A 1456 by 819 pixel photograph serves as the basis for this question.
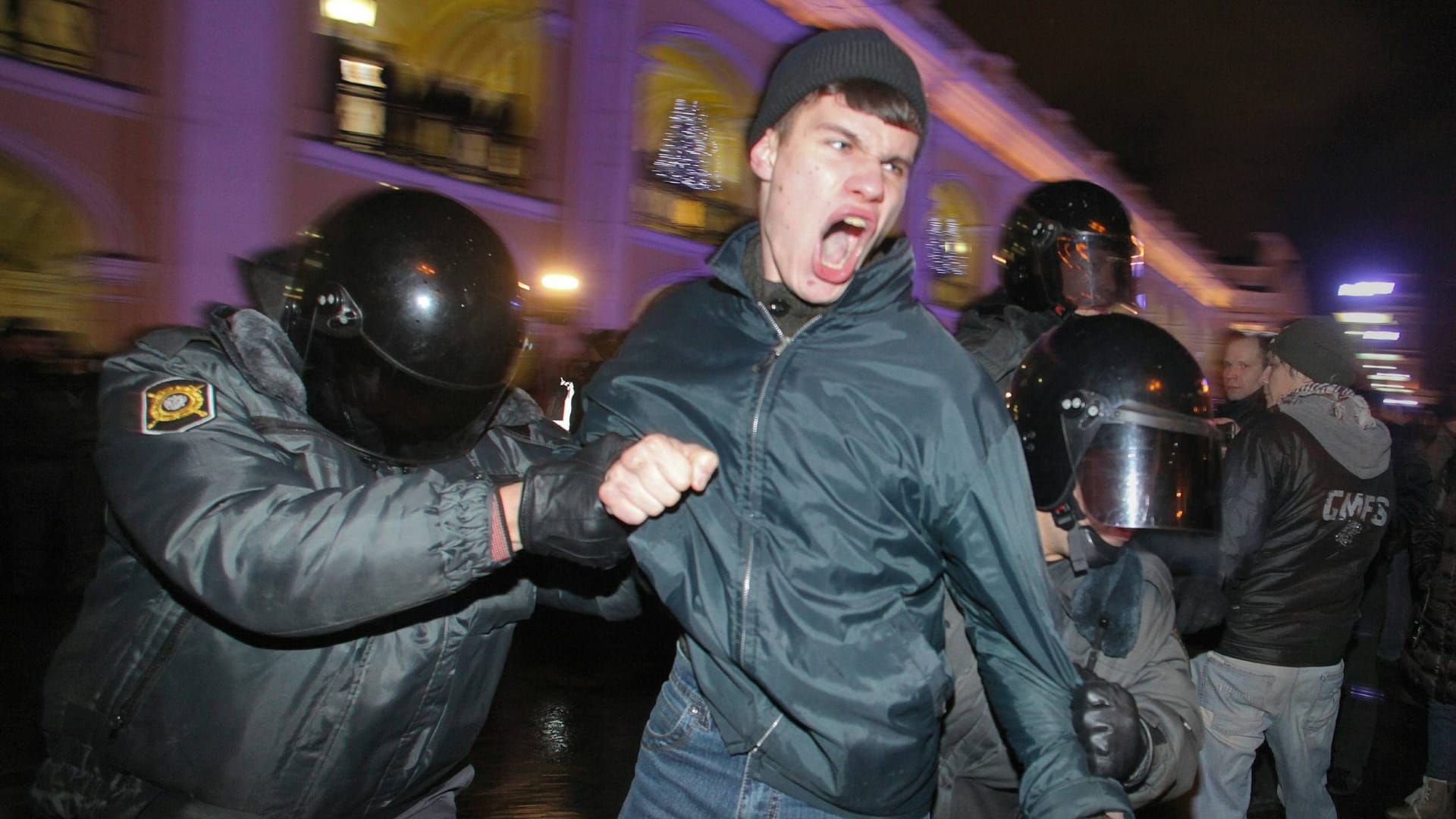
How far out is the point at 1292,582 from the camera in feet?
12.3

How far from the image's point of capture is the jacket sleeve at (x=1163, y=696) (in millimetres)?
1783

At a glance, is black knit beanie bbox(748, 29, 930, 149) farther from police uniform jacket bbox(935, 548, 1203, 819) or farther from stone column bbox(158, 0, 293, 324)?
stone column bbox(158, 0, 293, 324)

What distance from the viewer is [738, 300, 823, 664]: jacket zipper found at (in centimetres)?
164

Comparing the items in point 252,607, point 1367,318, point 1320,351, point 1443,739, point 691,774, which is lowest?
point 1443,739

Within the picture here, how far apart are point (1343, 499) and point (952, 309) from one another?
57.6 ft

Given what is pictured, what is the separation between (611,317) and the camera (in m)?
12.1

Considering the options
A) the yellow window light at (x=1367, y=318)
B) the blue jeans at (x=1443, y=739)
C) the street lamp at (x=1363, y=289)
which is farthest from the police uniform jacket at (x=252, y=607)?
the yellow window light at (x=1367, y=318)

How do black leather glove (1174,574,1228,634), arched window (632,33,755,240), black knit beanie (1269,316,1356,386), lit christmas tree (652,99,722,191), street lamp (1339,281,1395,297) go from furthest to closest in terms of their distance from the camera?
1. street lamp (1339,281,1395,297)
2. lit christmas tree (652,99,722,191)
3. arched window (632,33,755,240)
4. black knit beanie (1269,316,1356,386)
5. black leather glove (1174,574,1228,634)

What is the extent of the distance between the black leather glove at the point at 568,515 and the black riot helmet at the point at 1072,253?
6.38 ft

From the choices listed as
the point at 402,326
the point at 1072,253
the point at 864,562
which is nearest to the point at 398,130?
the point at 1072,253

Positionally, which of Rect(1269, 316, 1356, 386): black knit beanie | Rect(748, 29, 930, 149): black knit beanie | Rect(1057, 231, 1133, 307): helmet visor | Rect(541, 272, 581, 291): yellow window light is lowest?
Rect(541, 272, 581, 291): yellow window light

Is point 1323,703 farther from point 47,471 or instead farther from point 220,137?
point 220,137

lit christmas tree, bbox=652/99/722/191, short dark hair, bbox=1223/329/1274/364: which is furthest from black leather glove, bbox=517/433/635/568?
lit christmas tree, bbox=652/99/722/191

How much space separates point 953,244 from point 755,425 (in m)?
20.7
